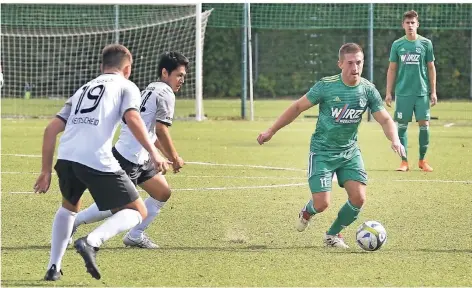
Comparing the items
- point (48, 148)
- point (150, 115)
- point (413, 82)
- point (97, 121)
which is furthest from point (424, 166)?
point (48, 148)

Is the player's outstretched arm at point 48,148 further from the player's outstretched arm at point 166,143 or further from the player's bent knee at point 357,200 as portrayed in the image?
the player's bent knee at point 357,200

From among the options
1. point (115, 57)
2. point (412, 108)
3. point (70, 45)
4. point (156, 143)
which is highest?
point (115, 57)

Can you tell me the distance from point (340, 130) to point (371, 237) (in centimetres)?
99

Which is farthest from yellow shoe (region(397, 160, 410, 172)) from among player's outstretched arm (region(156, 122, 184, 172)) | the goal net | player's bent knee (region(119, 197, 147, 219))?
the goal net

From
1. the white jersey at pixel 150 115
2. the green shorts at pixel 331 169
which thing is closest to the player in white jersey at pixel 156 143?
the white jersey at pixel 150 115

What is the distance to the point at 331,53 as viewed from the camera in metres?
35.0

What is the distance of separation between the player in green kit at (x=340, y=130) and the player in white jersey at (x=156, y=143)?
887 millimetres

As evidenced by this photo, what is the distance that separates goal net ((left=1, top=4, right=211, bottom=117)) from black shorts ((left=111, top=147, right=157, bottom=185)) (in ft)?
73.3

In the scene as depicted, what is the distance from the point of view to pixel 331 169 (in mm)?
9102

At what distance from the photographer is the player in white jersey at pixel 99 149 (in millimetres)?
7184

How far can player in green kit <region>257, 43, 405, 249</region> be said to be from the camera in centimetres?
903

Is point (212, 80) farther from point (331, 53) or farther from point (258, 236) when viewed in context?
point (258, 236)

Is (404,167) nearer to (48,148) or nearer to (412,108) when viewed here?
(412,108)

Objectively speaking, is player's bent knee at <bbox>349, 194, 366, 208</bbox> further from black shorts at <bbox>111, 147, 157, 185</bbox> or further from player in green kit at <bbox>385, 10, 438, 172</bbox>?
player in green kit at <bbox>385, 10, 438, 172</bbox>
